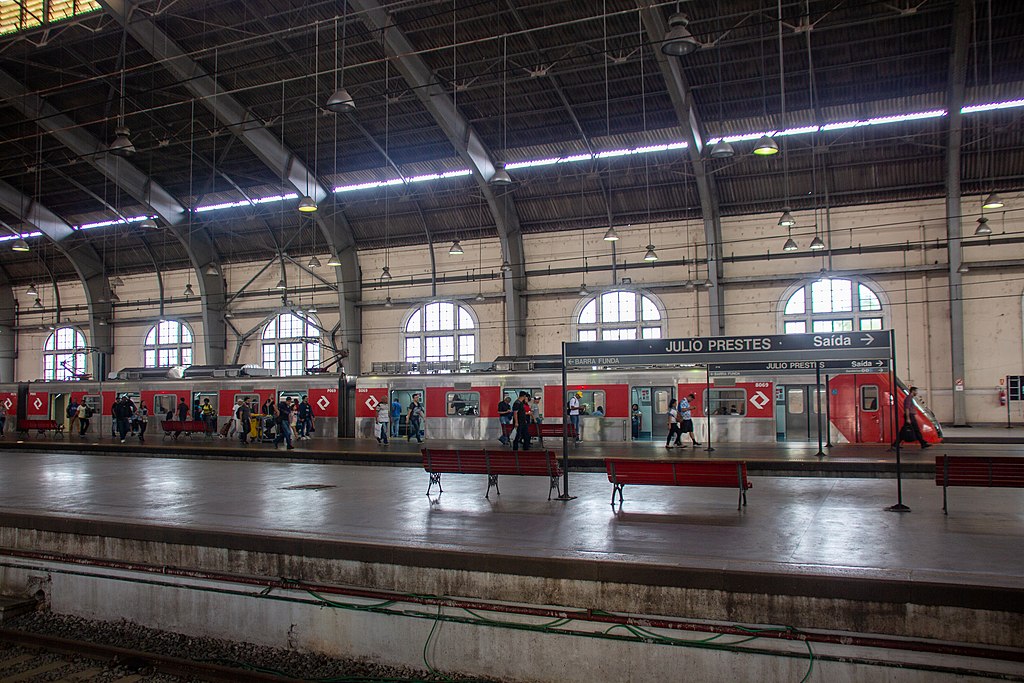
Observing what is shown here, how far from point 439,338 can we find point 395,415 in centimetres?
1072

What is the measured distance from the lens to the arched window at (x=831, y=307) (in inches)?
1148

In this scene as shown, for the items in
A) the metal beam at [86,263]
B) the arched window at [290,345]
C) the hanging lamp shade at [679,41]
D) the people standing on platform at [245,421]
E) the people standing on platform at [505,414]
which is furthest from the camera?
the arched window at [290,345]

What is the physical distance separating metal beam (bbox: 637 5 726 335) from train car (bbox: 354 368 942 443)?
8.47 meters

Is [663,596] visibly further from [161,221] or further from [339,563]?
[161,221]

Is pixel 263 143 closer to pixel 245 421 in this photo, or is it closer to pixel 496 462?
pixel 245 421

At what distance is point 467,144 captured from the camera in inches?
1106

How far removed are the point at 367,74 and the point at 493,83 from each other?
4674mm

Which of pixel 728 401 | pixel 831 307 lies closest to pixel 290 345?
pixel 728 401

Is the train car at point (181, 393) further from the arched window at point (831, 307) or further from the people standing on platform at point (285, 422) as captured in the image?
the arched window at point (831, 307)

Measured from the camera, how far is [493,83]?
26.1 metres

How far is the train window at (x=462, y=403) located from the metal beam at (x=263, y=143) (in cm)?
1115

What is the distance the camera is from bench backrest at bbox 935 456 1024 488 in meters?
9.33

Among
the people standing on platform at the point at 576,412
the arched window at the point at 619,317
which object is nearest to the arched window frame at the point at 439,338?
the arched window at the point at 619,317

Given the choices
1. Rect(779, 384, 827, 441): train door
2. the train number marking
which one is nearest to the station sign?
the train number marking
